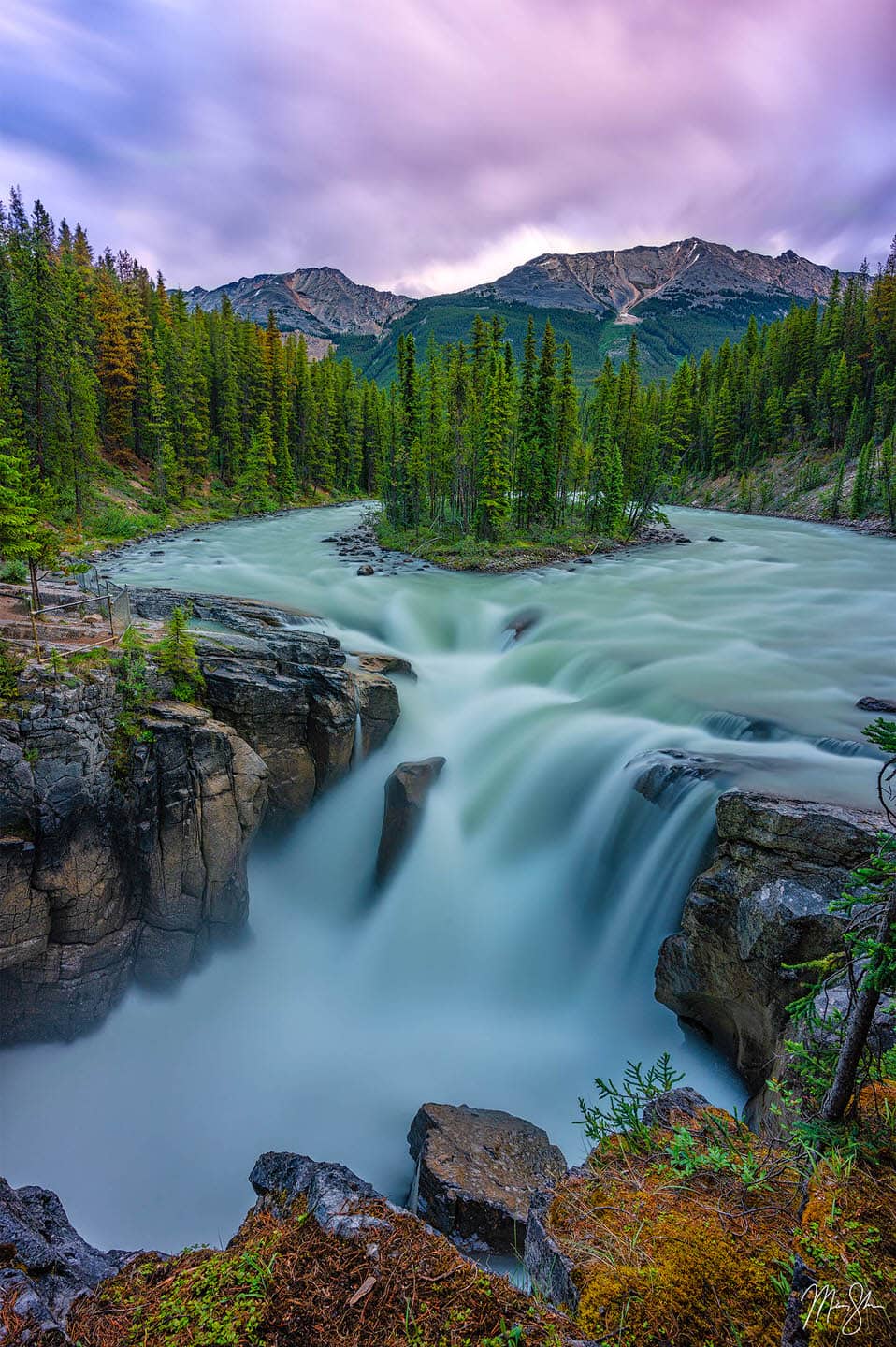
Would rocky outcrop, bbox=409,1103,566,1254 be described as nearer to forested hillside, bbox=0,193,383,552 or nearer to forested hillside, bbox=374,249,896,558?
forested hillside, bbox=0,193,383,552

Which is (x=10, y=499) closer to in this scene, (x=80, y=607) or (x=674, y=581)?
(x=80, y=607)

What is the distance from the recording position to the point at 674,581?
2698cm

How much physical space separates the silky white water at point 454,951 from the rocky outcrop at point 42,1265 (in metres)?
3.45

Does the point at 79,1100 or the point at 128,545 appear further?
the point at 128,545

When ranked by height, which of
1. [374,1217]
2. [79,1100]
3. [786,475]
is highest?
[786,475]

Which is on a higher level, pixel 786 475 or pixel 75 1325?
pixel 786 475

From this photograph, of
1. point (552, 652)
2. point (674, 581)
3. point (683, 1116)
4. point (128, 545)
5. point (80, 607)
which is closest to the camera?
point (683, 1116)

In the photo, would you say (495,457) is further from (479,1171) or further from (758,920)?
(479,1171)

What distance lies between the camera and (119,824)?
9297 mm

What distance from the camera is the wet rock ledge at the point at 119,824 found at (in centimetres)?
849

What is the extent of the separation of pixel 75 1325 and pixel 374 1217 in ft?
5.01

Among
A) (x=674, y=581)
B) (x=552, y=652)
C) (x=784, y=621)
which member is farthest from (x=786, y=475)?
(x=552, y=652)

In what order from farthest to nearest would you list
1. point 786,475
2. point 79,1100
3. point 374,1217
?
point 786,475 < point 79,1100 < point 374,1217

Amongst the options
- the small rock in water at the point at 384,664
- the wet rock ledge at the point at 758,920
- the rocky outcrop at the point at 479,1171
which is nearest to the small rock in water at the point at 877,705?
the wet rock ledge at the point at 758,920
